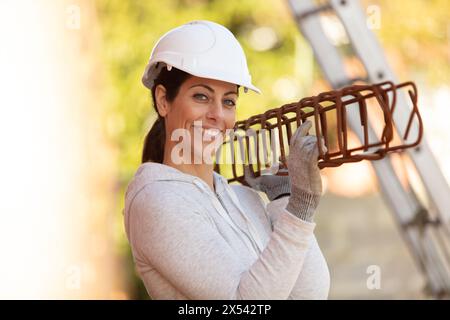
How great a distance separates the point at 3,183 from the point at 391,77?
202cm

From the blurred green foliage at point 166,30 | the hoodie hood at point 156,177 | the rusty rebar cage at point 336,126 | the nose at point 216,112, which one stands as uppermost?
the blurred green foliage at point 166,30

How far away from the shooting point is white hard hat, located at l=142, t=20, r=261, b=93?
1.67 m

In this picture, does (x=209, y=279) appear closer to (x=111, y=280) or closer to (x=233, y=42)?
(x=233, y=42)

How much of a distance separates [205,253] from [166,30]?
5.27m

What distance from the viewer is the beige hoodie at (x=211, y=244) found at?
151 centimetres

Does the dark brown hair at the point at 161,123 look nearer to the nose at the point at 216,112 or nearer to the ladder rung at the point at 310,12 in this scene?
the nose at the point at 216,112

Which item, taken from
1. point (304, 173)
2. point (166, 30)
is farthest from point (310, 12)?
point (166, 30)

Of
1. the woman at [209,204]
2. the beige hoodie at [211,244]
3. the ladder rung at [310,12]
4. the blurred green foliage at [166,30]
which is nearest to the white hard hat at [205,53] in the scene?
the woman at [209,204]

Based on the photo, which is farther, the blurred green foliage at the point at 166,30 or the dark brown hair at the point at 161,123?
the blurred green foliage at the point at 166,30

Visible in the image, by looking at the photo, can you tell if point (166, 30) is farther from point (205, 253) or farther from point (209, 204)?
point (205, 253)

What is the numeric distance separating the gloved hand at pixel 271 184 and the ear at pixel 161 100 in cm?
25

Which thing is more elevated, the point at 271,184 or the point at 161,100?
the point at 161,100

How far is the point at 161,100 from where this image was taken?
1805 millimetres
